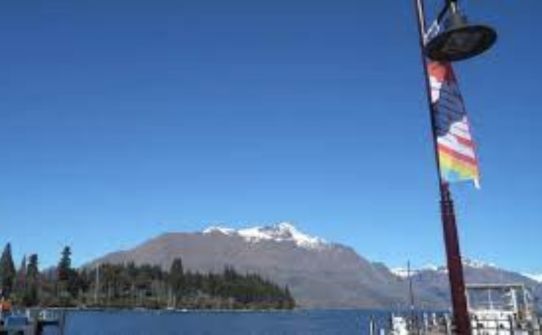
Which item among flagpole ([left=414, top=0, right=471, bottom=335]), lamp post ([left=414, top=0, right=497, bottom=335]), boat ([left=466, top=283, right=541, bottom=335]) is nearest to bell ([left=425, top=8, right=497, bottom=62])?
lamp post ([left=414, top=0, right=497, bottom=335])

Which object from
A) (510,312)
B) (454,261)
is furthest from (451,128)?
(510,312)

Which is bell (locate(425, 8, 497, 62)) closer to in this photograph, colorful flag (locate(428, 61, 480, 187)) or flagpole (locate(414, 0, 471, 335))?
colorful flag (locate(428, 61, 480, 187))

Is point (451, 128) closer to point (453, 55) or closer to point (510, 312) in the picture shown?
point (453, 55)

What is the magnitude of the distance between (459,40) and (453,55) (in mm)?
366

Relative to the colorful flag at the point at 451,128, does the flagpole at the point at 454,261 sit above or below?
below

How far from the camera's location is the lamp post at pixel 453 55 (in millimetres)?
10383

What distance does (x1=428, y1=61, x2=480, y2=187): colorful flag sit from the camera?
11.2m

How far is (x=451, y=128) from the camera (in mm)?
11297

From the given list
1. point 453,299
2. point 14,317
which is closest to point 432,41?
point 453,299

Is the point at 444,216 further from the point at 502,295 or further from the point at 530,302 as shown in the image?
the point at 502,295

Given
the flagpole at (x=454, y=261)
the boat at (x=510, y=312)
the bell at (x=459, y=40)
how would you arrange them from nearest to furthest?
the flagpole at (x=454, y=261), the bell at (x=459, y=40), the boat at (x=510, y=312)

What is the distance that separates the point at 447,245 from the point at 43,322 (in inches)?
2605

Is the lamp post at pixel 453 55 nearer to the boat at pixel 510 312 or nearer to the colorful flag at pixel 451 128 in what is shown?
the colorful flag at pixel 451 128

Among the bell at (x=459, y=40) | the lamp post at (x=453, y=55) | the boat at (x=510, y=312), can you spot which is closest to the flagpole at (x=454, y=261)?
the lamp post at (x=453, y=55)
